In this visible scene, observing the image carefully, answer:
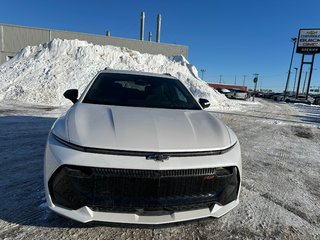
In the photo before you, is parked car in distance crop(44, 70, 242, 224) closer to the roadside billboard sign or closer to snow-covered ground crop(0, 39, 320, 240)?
snow-covered ground crop(0, 39, 320, 240)

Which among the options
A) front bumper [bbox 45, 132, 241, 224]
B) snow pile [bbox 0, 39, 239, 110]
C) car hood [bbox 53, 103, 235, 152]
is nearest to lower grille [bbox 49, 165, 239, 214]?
front bumper [bbox 45, 132, 241, 224]

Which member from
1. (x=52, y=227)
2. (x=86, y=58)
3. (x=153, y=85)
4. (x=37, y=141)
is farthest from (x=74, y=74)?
(x=52, y=227)

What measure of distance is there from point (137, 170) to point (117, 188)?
216 mm

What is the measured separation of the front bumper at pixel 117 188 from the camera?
1.94 m

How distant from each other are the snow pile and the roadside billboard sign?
93.6 ft

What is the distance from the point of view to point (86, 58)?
61.8ft

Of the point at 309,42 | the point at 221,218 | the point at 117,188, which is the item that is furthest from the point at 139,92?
the point at 309,42

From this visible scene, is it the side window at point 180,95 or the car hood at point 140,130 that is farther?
the side window at point 180,95

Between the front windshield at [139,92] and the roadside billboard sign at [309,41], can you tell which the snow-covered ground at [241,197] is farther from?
the roadside billboard sign at [309,41]

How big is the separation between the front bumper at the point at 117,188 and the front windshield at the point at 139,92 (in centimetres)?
122

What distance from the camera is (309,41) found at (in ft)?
135

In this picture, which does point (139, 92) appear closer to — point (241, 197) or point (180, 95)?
point (180, 95)

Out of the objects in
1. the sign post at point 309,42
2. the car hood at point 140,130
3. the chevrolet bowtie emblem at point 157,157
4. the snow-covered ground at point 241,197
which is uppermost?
the sign post at point 309,42

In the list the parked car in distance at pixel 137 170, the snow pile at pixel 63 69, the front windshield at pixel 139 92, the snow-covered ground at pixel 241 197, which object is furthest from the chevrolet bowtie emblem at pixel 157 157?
the snow pile at pixel 63 69
